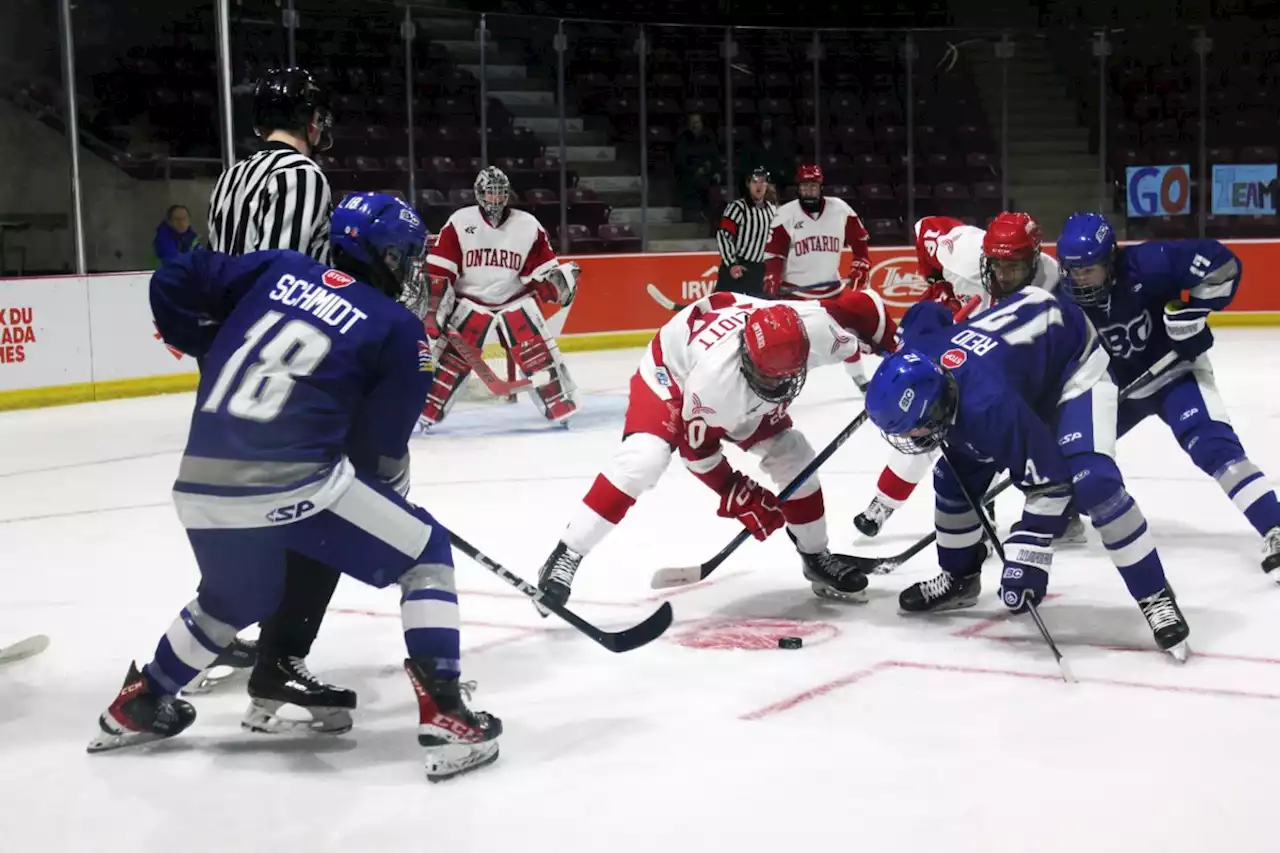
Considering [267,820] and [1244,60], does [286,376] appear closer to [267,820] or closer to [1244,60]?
[267,820]

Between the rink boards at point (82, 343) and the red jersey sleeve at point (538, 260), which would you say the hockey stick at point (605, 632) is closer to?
the red jersey sleeve at point (538, 260)

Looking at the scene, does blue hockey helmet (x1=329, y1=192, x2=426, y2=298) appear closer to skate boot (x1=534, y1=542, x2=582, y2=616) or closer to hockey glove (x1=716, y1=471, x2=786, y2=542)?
skate boot (x1=534, y1=542, x2=582, y2=616)

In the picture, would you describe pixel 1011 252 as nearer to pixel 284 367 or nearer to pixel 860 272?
pixel 284 367

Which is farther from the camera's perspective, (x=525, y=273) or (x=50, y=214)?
(x=50, y=214)

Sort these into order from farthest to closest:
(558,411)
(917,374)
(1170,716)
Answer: (558,411)
(917,374)
(1170,716)

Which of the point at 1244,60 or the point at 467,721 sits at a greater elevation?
the point at 1244,60

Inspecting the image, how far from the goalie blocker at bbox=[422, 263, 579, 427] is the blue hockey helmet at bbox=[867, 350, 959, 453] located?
14.7 feet

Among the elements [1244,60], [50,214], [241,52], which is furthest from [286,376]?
[1244,60]

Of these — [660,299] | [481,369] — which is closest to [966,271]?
[481,369]

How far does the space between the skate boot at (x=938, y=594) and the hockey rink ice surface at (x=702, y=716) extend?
0.22 ft

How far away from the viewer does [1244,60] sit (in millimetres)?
13211

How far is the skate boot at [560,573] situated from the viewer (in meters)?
3.88

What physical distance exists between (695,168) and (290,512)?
393 inches

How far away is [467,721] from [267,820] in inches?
15.3
